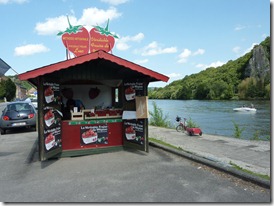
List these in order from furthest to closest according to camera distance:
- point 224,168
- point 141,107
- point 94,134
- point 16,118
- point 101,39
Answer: point 16,118 < point 101,39 < point 94,134 < point 141,107 < point 224,168

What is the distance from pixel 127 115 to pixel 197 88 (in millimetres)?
96518

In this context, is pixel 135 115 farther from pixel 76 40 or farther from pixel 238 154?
pixel 76 40

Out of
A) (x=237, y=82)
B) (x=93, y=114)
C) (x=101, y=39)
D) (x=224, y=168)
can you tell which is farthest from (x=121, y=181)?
(x=237, y=82)

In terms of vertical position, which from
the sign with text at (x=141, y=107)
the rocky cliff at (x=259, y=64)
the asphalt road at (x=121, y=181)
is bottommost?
the asphalt road at (x=121, y=181)

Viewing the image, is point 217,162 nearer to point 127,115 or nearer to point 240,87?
point 127,115

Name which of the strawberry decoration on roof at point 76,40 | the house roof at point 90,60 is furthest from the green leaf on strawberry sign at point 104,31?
the house roof at point 90,60

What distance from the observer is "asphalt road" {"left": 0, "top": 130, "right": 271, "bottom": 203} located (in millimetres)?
4387

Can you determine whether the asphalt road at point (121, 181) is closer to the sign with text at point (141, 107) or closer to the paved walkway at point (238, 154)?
the paved walkway at point (238, 154)

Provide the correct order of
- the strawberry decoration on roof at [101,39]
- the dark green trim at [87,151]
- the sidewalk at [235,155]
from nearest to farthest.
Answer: the sidewalk at [235,155]
the dark green trim at [87,151]
the strawberry decoration on roof at [101,39]

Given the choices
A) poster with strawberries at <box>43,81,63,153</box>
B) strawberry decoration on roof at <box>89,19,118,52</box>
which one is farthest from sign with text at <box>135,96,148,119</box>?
strawberry decoration on roof at <box>89,19,118,52</box>

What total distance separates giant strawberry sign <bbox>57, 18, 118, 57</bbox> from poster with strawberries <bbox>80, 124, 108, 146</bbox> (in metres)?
3.44

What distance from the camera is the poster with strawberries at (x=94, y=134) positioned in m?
7.36

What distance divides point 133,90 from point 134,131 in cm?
115

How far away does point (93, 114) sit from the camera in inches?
298
